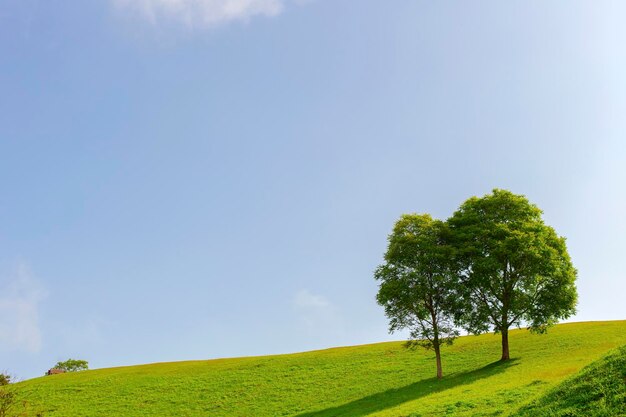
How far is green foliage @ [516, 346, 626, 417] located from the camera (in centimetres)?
1877

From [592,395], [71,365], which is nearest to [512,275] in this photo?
[592,395]

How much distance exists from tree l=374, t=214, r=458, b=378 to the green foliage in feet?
97.1

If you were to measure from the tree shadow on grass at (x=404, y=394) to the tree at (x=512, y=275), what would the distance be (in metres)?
5.70

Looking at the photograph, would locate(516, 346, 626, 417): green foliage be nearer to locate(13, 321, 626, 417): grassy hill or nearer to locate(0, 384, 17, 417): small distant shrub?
locate(13, 321, 626, 417): grassy hill

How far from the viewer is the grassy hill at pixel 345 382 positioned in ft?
133

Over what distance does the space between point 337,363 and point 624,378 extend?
2022 inches

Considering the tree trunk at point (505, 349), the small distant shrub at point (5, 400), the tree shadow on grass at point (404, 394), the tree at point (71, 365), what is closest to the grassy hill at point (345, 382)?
the tree shadow on grass at point (404, 394)

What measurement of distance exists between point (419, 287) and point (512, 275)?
12.0 m

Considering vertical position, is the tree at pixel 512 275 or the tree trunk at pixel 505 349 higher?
the tree at pixel 512 275

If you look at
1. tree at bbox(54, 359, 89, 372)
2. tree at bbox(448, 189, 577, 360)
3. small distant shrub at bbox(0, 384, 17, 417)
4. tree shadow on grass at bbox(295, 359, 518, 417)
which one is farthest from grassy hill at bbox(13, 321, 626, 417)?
tree at bbox(54, 359, 89, 372)

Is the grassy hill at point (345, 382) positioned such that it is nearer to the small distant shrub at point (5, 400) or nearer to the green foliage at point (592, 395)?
the green foliage at point (592, 395)

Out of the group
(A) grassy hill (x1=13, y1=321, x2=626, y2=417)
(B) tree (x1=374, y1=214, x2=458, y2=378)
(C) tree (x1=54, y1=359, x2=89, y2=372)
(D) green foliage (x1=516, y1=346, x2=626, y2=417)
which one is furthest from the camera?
(C) tree (x1=54, y1=359, x2=89, y2=372)

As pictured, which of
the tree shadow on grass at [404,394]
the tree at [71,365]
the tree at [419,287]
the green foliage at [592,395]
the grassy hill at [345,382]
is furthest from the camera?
the tree at [71,365]

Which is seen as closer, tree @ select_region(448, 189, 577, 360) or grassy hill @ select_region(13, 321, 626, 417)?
grassy hill @ select_region(13, 321, 626, 417)
